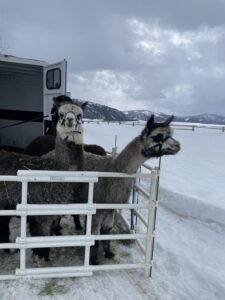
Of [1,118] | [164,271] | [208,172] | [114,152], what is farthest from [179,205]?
[1,118]

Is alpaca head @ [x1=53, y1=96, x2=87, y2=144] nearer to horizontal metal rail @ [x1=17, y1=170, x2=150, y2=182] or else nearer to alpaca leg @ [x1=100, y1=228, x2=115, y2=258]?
horizontal metal rail @ [x1=17, y1=170, x2=150, y2=182]

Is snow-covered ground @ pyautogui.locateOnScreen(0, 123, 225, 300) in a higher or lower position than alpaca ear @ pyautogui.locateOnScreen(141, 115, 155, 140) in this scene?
lower

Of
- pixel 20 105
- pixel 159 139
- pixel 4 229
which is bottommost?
pixel 4 229

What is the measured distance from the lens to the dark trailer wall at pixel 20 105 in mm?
8938

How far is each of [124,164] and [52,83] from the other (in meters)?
3.31

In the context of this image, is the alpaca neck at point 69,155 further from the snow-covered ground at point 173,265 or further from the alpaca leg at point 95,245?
the snow-covered ground at point 173,265

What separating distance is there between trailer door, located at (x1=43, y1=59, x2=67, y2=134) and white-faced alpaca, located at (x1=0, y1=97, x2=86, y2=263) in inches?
87.1

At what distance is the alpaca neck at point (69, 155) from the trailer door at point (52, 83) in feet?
7.68

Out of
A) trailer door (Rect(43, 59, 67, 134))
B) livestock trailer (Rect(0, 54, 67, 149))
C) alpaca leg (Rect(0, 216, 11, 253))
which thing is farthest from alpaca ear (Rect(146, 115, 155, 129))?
livestock trailer (Rect(0, 54, 67, 149))

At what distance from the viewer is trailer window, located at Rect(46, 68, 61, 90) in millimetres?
6189

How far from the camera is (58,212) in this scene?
3.53 meters

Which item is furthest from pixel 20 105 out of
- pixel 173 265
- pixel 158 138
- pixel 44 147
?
pixel 173 265

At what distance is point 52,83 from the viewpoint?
21.2ft

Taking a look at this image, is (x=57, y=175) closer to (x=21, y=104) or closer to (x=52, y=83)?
(x=52, y=83)
